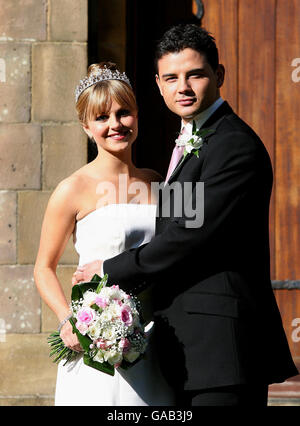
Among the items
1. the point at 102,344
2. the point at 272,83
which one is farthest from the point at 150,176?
the point at 272,83

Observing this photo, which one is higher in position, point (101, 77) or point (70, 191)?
point (101, 77)

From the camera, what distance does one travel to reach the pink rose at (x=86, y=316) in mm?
2570

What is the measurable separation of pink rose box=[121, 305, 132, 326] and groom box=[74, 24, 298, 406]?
119mm

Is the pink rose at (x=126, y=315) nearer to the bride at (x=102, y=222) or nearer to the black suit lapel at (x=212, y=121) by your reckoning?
the bride at (x=102, y=222)

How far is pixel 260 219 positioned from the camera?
2717 millimetres

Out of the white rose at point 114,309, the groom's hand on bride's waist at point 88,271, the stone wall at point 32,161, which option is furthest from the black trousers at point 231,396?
the stone wall at point 32,161

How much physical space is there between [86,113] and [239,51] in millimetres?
1891

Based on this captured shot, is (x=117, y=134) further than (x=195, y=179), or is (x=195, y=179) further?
(x=117, y=134)

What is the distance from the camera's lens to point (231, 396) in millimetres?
2604

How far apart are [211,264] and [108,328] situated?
42 cm

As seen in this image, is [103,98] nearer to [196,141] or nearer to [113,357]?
[196,141]

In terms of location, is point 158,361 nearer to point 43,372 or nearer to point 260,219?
point 260,219

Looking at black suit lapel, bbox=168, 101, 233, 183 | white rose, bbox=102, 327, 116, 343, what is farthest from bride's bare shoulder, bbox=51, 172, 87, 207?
white rose, bbox=102, 327, 116, 343
